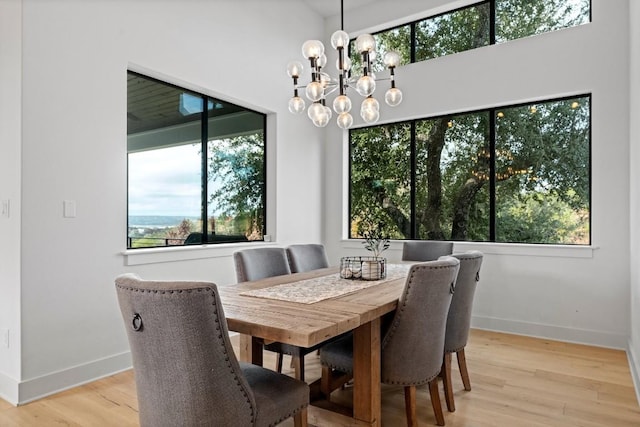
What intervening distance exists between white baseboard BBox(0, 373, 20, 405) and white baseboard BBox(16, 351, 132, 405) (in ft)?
0.14

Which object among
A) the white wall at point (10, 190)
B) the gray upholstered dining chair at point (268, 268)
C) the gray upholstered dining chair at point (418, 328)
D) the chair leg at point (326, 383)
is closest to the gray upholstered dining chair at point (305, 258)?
the gray upholstered dining chair at point (268, 268)

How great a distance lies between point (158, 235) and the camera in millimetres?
3525

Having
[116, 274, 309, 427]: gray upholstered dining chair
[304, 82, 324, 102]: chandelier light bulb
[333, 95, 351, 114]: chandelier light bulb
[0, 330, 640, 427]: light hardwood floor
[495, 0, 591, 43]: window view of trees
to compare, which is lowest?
[0, 330, 640, 427]: light hardwood floor

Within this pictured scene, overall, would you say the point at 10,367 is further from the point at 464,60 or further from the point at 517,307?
the point at 464,60

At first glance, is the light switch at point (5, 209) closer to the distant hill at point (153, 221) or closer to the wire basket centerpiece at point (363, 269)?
the distant hill at point (153, 221)

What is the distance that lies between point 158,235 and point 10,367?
1354 millimetres

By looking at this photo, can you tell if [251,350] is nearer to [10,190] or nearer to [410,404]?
[410,404]

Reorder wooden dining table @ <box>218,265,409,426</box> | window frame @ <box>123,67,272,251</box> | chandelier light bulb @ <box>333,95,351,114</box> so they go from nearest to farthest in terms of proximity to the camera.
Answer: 1. wooden dining table @ <box>218,265,409,426</box>
2. chandelier light bulb @ <box>333,95,351,114</box>
3. window frame @ <box>123,67,272,251</box>

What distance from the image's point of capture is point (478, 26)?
439cm

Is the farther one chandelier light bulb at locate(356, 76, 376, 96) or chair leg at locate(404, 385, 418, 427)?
chandelier light bulb at locate(356, 76, 376, 96)

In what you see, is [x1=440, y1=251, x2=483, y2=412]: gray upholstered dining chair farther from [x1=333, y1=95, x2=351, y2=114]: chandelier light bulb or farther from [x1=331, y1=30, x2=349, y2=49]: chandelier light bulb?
[x1=331, y1=30, x2=349, y2=49]: chandelier light bulb

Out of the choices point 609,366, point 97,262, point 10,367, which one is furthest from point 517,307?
point 10,367

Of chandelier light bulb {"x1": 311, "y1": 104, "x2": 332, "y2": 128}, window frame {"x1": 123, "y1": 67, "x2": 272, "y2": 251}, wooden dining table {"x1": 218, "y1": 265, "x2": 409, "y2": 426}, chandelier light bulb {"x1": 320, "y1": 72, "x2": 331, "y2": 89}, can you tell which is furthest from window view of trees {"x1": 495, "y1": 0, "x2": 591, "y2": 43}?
wooden dining table {"x1": 218, "y1": 265, "x2": 409, "y2": 426}

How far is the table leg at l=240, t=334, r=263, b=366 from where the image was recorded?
2244 mm
